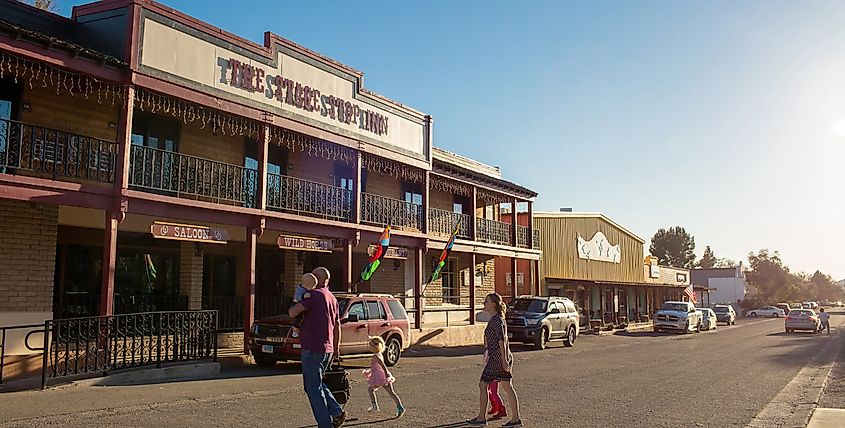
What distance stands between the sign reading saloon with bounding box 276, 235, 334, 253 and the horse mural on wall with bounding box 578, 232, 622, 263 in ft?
77.7

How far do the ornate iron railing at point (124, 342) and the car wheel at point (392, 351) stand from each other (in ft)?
13.6

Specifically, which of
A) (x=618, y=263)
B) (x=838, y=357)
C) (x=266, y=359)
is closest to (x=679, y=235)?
(x=618, y=263)

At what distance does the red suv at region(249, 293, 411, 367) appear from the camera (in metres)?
14.8

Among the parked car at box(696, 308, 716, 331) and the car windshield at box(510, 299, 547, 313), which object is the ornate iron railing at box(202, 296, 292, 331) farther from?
the parked car at box(696, 308, 716, 331)

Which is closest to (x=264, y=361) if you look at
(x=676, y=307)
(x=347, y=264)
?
(x=347, y=264)

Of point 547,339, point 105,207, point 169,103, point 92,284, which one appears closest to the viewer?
point 105,207

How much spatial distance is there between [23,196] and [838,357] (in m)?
23.7

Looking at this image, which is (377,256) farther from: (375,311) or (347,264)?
(375,311)

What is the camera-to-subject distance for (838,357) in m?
23.0

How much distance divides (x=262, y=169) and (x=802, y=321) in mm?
35313

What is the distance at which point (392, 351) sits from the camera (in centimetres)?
1694

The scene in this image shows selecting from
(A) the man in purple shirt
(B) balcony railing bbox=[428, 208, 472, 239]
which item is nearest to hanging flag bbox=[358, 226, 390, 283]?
(B) balcony railing bbox=[428, 208, 472, 239]

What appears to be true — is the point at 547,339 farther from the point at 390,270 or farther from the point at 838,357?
the point at 838,357

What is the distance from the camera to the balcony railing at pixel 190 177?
1513cm
